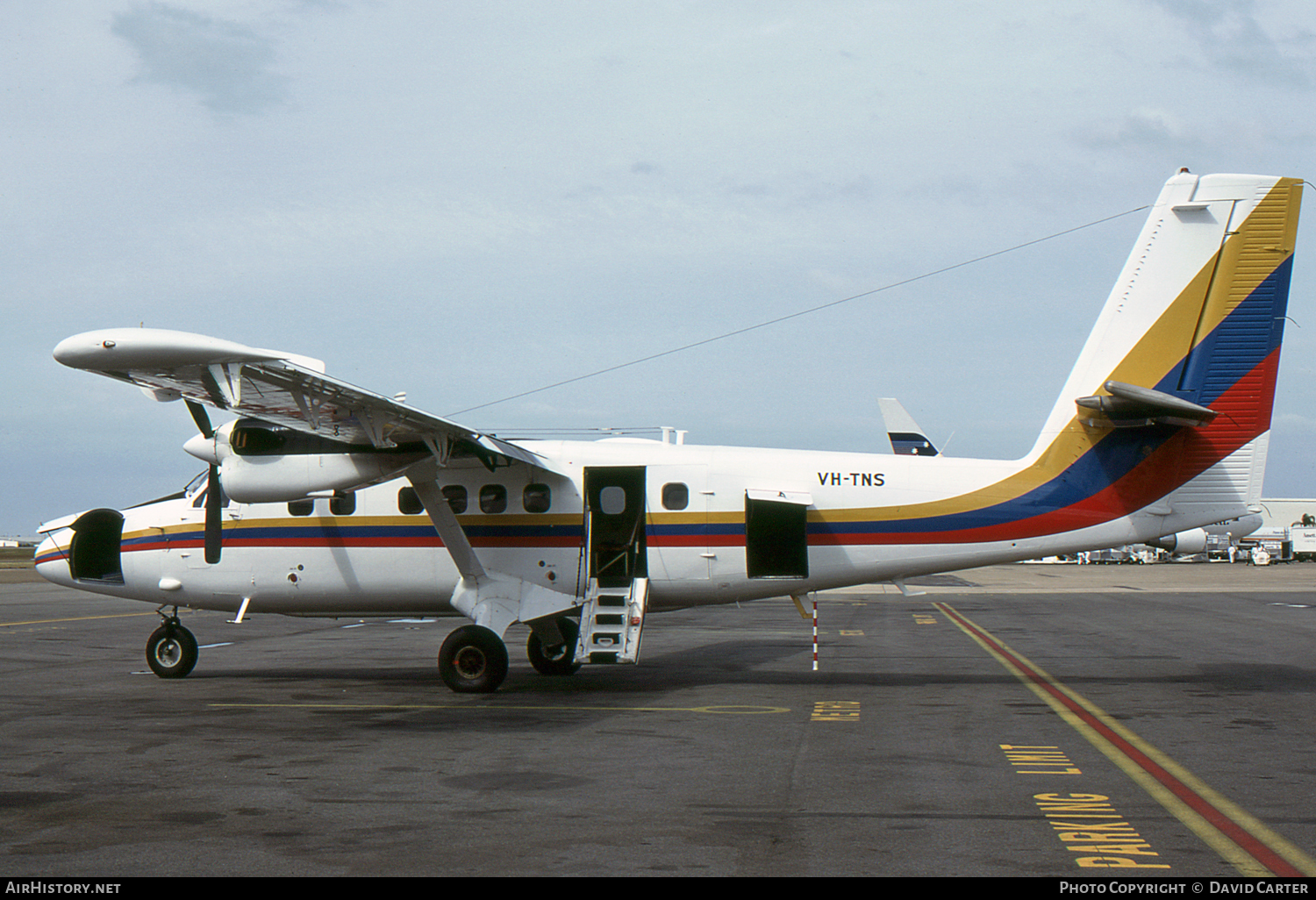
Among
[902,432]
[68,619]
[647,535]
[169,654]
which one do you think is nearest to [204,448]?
[169,654]

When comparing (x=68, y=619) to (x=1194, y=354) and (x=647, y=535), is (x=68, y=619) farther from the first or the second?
(x=1194, y=354)

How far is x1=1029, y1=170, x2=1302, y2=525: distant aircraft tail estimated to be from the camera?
14.6m

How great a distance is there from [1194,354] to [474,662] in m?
10.7

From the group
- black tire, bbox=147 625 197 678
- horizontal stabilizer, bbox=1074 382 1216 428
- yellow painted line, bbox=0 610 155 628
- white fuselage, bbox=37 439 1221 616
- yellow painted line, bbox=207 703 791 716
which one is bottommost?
yellow painted line, bbox=207 703 791 716

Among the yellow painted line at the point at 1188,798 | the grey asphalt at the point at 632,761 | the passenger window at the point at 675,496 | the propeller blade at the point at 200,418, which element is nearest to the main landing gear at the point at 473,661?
the grey asphalt at the point at 632,761

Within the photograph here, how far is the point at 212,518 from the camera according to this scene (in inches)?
636

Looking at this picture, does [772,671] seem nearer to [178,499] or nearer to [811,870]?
[178,499]

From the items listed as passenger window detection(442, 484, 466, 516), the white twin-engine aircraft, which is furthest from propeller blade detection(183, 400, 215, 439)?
passenger window detection(442, 484, 466, 516)

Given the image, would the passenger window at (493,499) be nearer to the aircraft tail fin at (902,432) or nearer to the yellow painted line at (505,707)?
the yellow painted line at (505,707)

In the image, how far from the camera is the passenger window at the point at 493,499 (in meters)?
15.9

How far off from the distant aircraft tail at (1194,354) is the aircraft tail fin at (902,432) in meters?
27.1

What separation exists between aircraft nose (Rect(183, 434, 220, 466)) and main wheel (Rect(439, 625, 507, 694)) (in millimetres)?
3988

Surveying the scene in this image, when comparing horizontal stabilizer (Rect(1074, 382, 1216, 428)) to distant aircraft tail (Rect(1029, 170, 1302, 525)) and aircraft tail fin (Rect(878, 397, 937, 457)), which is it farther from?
aircraft tail fin (Rect(878, 397, 937, 457))
